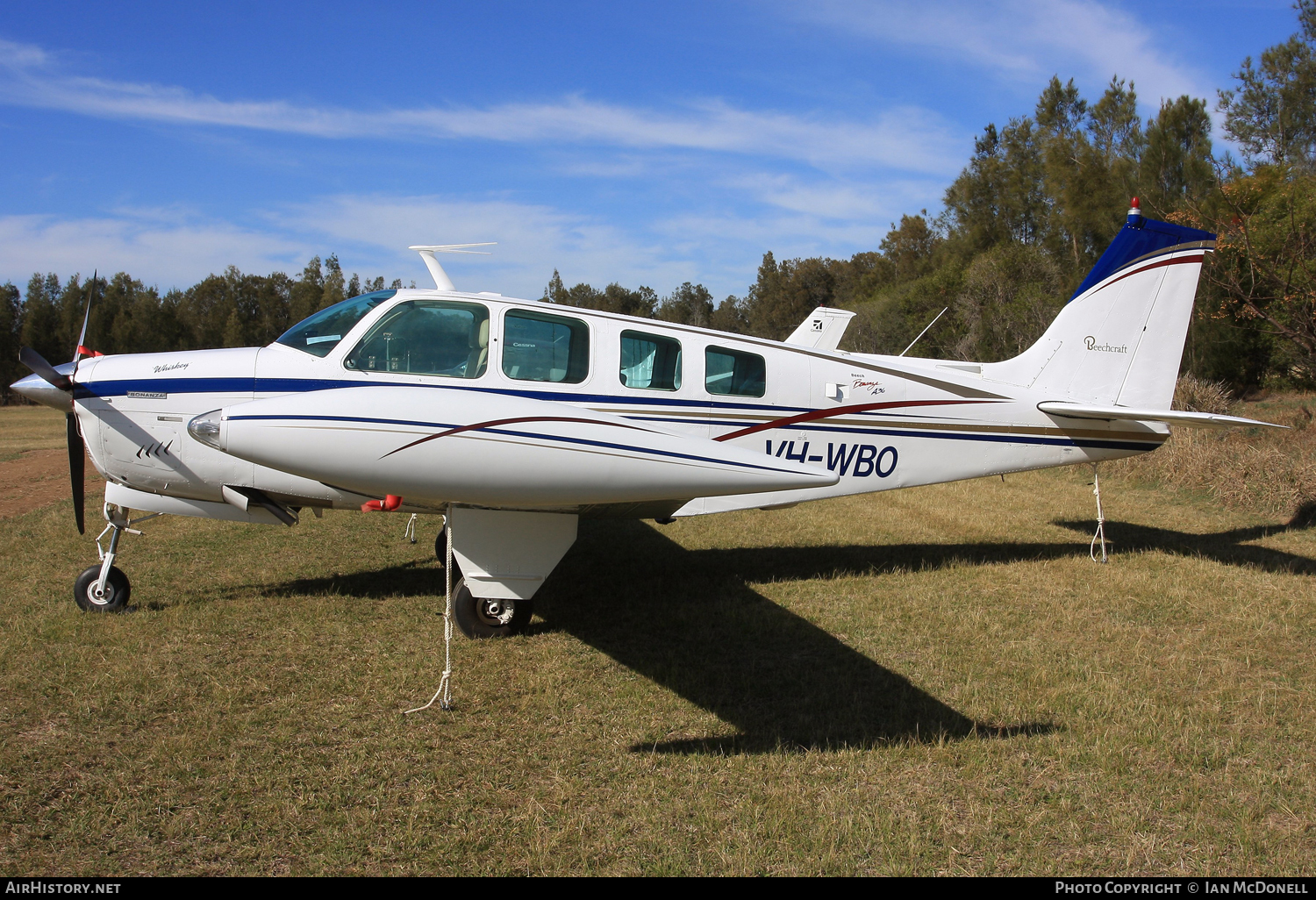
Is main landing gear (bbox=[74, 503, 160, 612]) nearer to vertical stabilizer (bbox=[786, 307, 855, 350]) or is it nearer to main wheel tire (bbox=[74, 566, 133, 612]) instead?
main wheel tire (bbox=[74, 566, 133, 612])

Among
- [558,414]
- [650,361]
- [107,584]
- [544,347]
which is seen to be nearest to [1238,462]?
[650,361]

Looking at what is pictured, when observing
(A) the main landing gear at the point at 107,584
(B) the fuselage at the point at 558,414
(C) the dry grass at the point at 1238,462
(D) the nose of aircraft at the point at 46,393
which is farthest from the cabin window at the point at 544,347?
(C) the dry grass at the point at 1238,462

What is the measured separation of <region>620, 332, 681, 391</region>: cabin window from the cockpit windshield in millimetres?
1870

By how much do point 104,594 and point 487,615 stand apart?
121 inches

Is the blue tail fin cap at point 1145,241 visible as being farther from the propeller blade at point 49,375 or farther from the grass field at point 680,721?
the propeller blade at point 49,375

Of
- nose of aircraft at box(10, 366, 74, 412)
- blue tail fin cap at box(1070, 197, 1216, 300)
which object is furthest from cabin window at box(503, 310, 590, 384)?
blue tail fin cap at box(1070, 197, 1216, 300)

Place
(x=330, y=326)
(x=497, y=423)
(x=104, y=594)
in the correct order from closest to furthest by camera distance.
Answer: (x=497, y=423) < (x=330, y=326) < (x=104, y=594)

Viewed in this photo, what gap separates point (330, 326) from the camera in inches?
241

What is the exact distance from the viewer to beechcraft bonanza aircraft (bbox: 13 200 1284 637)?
157 inches

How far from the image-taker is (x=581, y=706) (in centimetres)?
489

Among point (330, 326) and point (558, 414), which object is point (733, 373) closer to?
point (558, 414)

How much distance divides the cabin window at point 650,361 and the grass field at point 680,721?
1918 mm
